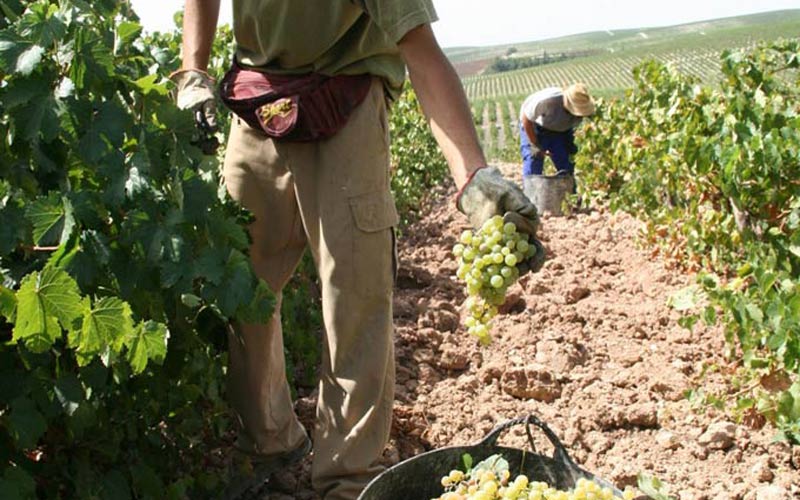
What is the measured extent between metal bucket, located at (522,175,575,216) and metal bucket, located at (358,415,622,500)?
216 inches

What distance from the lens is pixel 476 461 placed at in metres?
2.28

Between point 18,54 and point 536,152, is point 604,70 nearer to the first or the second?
point 536,152

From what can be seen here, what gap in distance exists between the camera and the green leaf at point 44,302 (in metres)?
1.54

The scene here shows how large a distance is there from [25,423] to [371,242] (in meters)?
1.07

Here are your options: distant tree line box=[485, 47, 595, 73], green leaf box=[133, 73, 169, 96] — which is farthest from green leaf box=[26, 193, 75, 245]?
distant tree line box=[485, 47, 595, 73]

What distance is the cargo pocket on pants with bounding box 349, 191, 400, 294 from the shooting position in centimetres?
258

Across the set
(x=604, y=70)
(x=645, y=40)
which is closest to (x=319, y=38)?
(x=604, y=70)

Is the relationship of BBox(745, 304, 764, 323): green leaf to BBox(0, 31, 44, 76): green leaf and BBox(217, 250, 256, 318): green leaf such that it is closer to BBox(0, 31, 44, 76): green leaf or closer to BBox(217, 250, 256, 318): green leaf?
BBox(217, 250, 256, 318): green leaf

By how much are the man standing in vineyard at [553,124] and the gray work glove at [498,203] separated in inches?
237

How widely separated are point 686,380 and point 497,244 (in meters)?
2.02

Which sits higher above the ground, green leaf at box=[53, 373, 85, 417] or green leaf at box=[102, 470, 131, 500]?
green leaf at box=[53, 373, 85, 417]

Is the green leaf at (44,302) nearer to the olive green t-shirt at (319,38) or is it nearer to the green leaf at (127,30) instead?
the green leaf at (127,30)

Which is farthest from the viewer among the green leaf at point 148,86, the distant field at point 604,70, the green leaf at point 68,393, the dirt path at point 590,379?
the distant field at point 604,70

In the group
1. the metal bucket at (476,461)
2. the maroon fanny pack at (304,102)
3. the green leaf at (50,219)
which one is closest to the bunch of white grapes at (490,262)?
the metal bucket at (476,461)
